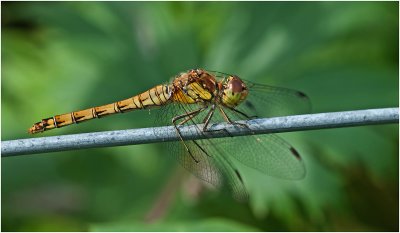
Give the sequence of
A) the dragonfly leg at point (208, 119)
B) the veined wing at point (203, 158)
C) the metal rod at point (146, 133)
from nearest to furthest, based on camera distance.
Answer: the metal rod at point (146, 133) < the dragonfly leg at point (208, 119) < the veined wing at point (203, 158)

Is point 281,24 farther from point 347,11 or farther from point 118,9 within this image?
point 118,9

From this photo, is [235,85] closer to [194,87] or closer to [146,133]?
[194,87]

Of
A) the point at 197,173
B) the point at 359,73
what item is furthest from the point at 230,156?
the point at 359,73

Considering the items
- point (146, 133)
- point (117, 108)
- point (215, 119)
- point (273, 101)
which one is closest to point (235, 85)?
point (215, 119)

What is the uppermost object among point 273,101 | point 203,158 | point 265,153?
point 273,101

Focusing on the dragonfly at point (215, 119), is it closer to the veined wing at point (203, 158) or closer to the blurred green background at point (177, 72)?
the veined wing at point (203, 158)

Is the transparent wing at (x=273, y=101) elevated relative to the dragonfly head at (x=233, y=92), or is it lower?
elevated

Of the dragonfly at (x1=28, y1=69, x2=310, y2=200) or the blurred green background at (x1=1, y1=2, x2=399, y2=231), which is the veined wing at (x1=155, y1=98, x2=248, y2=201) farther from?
the blurred green background at (x1=1, y1=2, x2=399, y2=231)

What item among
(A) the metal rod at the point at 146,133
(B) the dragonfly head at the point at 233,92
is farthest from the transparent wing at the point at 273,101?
(A) the metal rod at the point at 146,133
